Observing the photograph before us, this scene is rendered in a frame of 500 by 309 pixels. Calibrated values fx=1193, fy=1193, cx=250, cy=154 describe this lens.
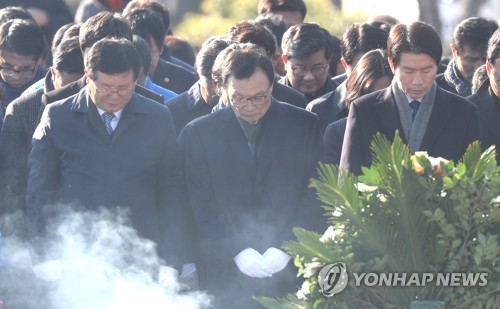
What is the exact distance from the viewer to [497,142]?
7.15 meters

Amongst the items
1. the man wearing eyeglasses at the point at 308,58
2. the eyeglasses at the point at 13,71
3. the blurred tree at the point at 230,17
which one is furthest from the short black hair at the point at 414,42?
the blurred tree at the point at 230,17

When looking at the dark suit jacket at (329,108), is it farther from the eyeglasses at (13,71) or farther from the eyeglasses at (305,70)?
the eyeglasses at (13,71)

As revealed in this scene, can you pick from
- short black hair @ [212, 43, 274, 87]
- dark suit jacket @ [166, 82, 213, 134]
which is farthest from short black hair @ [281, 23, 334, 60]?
short black hair @ [212, 43, 274, 87]

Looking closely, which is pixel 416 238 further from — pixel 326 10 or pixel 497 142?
pixel 326 10

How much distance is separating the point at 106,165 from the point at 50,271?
26.1 inches

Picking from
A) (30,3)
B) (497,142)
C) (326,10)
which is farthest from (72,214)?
(326,10)

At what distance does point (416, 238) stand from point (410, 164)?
0.32 meters

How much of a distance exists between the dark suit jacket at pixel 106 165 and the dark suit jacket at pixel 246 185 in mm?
170

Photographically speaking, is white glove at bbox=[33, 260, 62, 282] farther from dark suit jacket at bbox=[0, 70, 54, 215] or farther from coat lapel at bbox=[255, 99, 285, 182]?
coat lapel at bbox=[255, 99, 285, 182]

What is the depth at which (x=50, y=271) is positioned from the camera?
659 centimetres

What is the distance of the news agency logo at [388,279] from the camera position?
5027 mm

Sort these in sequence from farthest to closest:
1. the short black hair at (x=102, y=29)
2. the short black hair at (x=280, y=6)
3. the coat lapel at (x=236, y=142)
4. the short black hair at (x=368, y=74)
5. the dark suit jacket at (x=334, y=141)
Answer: the short black hair at (x=280, y=6) → the short black hair at (x=102, y=29) → the short black hair at (x=368, y=74) → the dark suit jacket at (x=334, y=141) → the coat lapel at (x=236, y=142)

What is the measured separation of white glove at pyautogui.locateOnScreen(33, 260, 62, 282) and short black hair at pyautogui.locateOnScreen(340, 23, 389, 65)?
2.96 metres

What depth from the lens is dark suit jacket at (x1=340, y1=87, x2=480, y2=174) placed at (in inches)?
259
